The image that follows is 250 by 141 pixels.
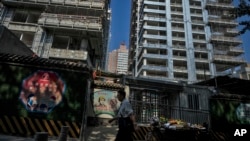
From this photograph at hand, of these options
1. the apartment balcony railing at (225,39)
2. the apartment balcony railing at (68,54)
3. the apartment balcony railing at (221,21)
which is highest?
the apartment balcony railing at (221,21)

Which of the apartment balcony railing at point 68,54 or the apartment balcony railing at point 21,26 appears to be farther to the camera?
the apartment balcony railing at point 21,26

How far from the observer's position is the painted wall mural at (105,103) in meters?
14.0

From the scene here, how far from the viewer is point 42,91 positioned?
7.73 m

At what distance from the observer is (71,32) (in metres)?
21.0

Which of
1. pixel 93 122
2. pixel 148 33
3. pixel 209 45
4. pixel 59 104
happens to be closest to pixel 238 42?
pixel 209 45

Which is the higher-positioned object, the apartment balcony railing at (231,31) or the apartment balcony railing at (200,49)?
the apartment balcony railing at (231,31)

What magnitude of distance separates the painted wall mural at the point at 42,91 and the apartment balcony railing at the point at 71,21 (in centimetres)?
1340

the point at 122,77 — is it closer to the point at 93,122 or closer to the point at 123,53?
the point at 93,122

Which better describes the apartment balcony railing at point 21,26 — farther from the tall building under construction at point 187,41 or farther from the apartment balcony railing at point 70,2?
the tall building under construction at point 187,41

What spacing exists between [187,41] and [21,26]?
3341 centimetres

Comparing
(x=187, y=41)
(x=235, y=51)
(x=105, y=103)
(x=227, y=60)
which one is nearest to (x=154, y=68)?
(x=187, y=41)

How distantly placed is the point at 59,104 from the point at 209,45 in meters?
40.8

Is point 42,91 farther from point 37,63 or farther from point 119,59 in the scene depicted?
point 119,59

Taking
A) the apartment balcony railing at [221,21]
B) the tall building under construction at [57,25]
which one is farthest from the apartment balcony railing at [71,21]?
the apartment balcony railing at [221,21]
